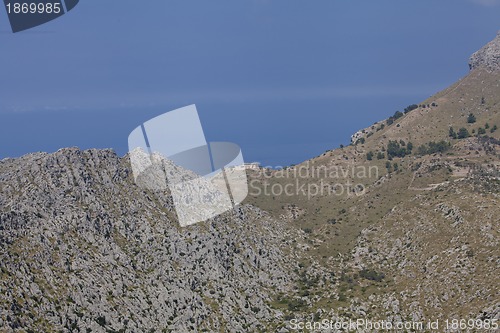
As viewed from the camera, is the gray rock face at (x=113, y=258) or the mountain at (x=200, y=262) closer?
the gray rock face at (x=113, y=258)

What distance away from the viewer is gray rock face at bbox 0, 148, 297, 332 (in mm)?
133000

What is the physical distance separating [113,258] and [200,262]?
75.5 feet

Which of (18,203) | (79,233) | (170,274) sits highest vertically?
(18,203)

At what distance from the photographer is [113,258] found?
502 feet

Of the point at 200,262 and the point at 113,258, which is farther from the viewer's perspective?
the point at 200,262

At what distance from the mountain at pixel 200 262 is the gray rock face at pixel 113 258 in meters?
0.31

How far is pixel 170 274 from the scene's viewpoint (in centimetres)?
15675

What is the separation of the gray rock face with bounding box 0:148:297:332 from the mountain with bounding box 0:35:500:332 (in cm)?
31

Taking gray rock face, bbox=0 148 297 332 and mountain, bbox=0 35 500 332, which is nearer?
gray rock face, bbox=0 148 297 332

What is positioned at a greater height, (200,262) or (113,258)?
(113,258)

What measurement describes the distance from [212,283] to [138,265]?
19.0m

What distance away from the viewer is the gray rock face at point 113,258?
13300 cm

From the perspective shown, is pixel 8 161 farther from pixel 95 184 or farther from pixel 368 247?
pixel 368 247

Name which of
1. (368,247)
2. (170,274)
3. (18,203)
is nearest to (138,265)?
(170,274)
